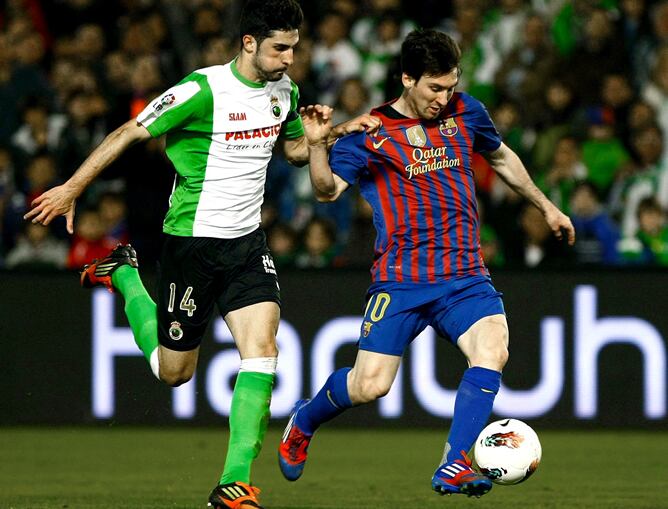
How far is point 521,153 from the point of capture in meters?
12.3

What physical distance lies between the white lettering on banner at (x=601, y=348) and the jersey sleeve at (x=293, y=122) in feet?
13.5

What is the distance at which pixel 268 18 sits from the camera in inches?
267

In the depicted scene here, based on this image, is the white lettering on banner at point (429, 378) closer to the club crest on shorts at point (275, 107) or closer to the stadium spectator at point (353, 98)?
the stadium spectator at point (353, 98)

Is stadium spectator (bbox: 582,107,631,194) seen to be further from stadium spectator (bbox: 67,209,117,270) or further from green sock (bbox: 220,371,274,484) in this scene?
green sock (bbox: 220,371,274,484)

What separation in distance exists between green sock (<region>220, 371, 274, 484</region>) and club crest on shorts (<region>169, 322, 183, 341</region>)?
1.74ft

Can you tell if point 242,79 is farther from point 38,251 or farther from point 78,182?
point 38,251

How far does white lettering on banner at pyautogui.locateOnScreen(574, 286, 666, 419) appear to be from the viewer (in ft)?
34.9

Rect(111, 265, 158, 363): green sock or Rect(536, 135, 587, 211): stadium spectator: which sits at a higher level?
Rect(536, 135, 587, 211): stadium spectator

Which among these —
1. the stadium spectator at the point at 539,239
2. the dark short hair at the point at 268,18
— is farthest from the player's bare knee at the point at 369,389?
the stadium spectator at the point at 539,239

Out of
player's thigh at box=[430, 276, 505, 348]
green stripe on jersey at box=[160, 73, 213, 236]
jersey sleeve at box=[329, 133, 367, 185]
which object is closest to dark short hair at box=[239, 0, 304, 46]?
green stripe on jersey at box=[160, 73, 213, 236]

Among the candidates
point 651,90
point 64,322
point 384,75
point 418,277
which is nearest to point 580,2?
point 651,90

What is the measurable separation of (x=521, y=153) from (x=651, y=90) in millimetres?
1373

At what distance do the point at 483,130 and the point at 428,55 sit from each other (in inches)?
24.4

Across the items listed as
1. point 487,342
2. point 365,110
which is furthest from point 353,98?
point 487,342
